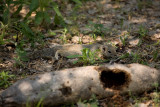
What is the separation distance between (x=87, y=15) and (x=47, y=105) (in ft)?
10.2

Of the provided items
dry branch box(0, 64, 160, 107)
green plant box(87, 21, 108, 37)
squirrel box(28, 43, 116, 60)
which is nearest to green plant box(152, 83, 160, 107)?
dry branch box(0, 64, 160, 107)

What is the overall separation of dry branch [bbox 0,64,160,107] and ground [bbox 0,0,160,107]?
0.39 feet

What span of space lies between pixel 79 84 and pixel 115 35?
1923 millimetres

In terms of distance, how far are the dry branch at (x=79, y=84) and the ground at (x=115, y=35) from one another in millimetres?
119

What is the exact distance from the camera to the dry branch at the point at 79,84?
2.05 m

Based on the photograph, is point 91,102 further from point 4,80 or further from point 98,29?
point 98,29


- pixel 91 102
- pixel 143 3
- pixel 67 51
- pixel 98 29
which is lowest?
pixel 91 102

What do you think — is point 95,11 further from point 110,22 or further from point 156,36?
point 156,36

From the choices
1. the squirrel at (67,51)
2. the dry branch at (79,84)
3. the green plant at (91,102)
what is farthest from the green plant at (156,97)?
the squirrel at (67,51)

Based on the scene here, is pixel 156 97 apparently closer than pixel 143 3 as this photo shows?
Yes

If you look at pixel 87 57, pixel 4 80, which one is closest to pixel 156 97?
pixel 87 57

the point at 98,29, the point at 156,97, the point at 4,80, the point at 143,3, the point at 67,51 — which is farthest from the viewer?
the point at 143,3

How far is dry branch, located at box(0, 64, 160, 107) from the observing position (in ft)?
6.72

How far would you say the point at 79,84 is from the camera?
7.03ft
